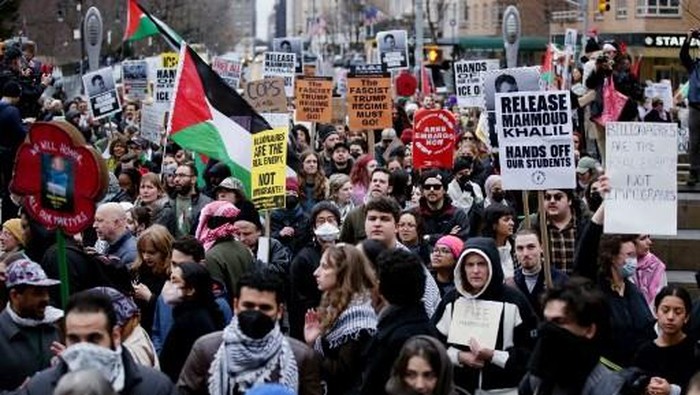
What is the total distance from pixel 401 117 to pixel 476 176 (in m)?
8.78

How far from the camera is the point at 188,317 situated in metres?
8.75

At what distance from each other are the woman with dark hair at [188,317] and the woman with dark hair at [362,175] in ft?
22.8

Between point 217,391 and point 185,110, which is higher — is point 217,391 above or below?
below

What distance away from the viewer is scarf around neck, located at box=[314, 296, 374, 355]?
8469mm

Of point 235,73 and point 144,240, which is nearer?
point 144,240

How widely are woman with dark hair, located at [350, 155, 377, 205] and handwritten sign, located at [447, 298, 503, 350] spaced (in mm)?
6630

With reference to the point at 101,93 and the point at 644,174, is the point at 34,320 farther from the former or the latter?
the point at 101,93

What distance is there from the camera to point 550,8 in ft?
229

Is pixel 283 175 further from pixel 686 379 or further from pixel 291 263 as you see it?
pixel 686 379

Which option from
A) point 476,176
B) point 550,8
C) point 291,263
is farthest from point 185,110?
point 550,8

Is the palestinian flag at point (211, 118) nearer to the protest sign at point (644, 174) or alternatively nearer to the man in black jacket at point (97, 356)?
the protest sign at point (644, 174)

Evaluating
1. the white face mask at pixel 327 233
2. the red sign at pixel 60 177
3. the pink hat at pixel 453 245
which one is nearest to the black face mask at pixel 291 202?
the white face mask at pixel 327 233

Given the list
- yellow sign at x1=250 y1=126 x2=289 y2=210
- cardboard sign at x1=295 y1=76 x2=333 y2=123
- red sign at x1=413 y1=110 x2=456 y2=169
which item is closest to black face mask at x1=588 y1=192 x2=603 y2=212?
yellow sign at x1=250 y1=126 x2=289 y2=210

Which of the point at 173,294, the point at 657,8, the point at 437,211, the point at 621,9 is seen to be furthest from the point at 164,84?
the point at 621,9
